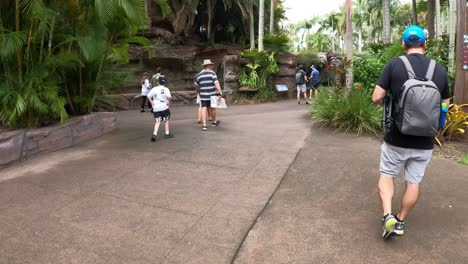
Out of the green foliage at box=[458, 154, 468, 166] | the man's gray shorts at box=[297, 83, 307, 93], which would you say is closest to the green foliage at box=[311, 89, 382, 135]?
the green foliage at box=[458, 154, 468, 166]

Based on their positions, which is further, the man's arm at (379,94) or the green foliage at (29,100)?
the green foliage at (29,100)

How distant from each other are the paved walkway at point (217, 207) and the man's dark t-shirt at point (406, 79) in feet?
2.88

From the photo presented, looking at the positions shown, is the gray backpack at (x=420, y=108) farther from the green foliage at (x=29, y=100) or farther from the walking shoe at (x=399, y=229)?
the green foliage at (x=29, y=100)

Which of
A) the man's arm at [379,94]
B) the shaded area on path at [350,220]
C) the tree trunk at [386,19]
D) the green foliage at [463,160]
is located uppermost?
the tree trunk at [386,19]

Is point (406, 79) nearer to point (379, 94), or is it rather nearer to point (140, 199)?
point (379, 94)

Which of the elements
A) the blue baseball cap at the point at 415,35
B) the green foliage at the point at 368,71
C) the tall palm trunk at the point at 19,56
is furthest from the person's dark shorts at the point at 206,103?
the blue baseball cap at the point at 415,35

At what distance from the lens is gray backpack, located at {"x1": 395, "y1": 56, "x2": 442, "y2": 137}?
2.76 metres

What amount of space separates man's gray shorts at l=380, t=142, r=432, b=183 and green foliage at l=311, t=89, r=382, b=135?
4.11 m

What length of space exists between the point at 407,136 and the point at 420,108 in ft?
1.00

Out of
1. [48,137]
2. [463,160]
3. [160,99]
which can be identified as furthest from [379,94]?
[48,137]

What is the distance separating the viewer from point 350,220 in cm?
354

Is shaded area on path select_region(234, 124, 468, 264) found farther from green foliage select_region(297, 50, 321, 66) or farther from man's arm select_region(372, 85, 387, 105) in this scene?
green foliage select_region(297, 50, 321, 66)

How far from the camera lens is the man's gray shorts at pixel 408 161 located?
9.82ft

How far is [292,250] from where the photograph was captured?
301cm
